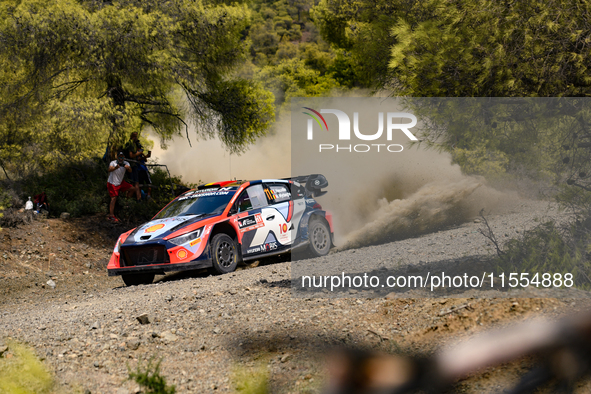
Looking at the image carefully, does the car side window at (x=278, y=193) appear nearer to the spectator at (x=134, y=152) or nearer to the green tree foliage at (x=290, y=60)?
the spectator at (x=134, y=152)

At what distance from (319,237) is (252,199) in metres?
1.41

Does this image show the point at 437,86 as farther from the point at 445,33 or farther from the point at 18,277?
the point at 18,277

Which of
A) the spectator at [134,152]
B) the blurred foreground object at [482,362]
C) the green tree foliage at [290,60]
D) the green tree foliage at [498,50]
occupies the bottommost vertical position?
the blurred foreground object at [482,362]

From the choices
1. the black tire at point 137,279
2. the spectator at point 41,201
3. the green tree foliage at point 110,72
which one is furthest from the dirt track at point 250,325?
the green tree foliage at point 110,72

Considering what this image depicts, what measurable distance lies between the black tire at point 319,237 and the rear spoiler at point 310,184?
1.82 feet

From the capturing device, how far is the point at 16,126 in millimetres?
14859

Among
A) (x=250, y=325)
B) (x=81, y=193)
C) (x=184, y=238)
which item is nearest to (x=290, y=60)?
(x=81, y=193)

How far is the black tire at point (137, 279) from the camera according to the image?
8758 millimetres

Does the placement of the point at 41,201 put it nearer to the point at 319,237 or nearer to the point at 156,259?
the point at 156,259

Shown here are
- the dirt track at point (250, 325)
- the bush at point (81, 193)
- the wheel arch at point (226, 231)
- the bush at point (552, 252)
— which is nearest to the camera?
the dirt track at point (250, 325)

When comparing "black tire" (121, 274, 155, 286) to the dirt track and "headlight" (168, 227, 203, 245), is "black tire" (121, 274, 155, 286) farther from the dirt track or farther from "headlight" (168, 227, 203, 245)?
"headlight" (168, 227, 203, 245)

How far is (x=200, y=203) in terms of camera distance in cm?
916

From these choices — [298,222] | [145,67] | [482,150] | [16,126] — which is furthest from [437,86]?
[16,126]

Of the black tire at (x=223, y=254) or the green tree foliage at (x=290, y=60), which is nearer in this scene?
the black tire at (x=223, y=254)
